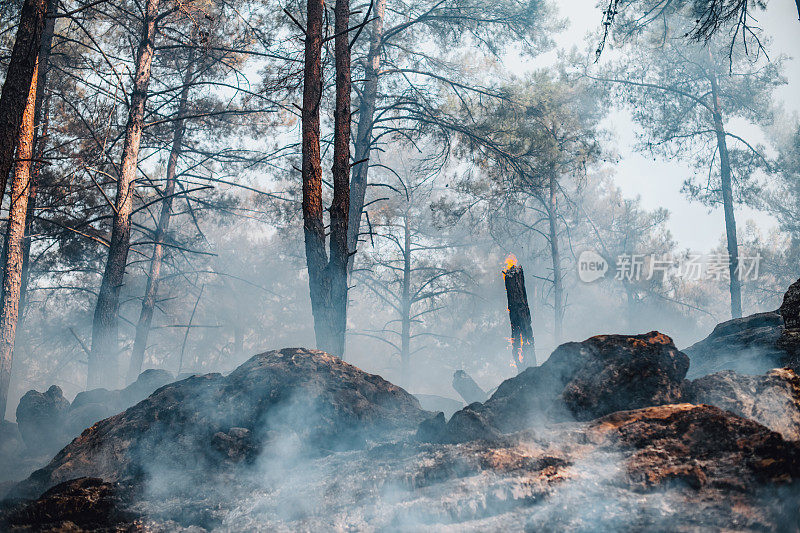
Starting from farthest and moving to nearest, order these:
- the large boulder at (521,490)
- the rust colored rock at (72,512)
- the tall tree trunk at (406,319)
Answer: the tall tree trunk at (406,319)
the rust colored rock at (72,512)
the large boulder at (521,490)

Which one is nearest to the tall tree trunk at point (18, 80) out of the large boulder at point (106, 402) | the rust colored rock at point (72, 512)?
the rust colored rock at point (72, 512)

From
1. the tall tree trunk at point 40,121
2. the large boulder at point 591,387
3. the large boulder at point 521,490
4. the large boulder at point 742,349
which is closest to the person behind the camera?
the large boulder at point 521,490

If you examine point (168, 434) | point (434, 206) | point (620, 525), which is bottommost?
point (620, 525)

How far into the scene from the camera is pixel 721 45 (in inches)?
676

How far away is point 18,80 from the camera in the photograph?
16.5 feet

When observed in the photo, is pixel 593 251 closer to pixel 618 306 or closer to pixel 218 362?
pixel 618 306

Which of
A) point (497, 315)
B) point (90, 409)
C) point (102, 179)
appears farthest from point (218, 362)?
point (90, 409)

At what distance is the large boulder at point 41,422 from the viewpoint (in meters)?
7.55

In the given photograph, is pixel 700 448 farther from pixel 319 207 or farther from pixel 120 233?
pixel 120 233

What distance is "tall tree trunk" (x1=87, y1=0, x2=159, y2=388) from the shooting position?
979 centimetres

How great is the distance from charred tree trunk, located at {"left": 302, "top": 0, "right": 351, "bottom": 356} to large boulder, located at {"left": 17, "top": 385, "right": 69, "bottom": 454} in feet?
14.4

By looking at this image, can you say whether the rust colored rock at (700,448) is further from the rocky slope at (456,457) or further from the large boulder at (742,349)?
the large boulder at (742,349)

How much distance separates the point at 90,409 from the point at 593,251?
79.4ft

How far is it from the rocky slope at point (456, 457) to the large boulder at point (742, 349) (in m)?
1.10
